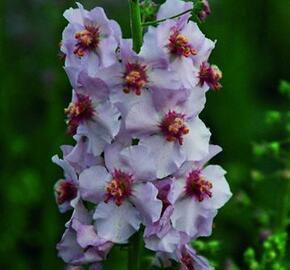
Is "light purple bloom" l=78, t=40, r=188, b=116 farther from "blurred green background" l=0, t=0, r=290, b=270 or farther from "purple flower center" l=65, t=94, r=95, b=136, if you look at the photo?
"blurred green background" l=0, t=0, r=290, b=270

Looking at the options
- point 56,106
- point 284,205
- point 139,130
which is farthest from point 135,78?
point 56,106

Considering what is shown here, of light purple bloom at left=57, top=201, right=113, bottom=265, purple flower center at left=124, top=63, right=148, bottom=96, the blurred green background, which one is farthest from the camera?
the blurred green background

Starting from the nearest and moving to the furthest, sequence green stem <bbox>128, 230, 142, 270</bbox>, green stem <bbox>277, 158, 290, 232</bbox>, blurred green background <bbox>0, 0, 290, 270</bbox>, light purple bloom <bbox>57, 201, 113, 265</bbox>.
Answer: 1. light purple bloom <bbox>57, 201, 113, 265</bbox>
2. green stem <bbox>128, 230, 142, 270</bbox>
3. green stem <bbox>277, 158, 290, 232</bbox>
4. blurred green background <bbox>0, 0, 290, 270</bbox>

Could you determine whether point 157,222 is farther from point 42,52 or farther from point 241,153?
point 42,52

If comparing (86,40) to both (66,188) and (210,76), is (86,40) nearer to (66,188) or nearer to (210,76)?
(210,76)

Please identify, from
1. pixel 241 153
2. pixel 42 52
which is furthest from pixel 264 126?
pixel 42 52

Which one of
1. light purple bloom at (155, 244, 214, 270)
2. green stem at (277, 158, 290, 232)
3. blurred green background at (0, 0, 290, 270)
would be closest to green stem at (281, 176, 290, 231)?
green stem at (277, 158, 290, 232)

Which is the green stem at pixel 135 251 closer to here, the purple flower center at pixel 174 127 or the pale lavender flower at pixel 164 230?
the pale lavender flower at pixel 164 230
